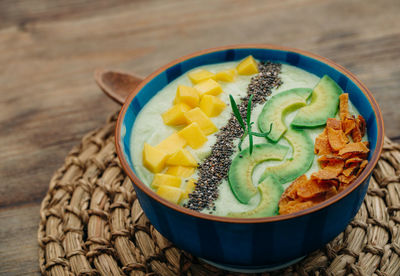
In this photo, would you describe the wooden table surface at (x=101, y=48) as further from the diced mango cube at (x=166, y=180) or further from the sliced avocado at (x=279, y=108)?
the diced mango cube at (x=166, y=180)

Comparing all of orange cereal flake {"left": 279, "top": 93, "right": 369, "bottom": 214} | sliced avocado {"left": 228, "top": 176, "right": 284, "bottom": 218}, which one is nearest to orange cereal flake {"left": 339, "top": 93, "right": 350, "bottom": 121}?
orange cereal flake {"left": 279, "top": 93, "right": 369, "bottom": 214}

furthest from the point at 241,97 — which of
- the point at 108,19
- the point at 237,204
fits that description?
the point at 108,19

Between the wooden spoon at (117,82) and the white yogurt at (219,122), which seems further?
the wooden spoon at (117,82)

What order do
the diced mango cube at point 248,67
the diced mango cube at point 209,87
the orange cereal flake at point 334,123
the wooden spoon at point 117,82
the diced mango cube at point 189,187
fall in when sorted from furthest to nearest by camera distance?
1. the wooden spoon at point 117,82
2. the diced mango cube at point 248,67
3. the diced mango cube at point 209,87
4. the orange cereal flake at point 334,123
5. the diced mango cube at point 189,187

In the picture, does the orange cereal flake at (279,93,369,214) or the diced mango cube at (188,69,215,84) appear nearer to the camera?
the orange cereal flake at (279,93,369,214)

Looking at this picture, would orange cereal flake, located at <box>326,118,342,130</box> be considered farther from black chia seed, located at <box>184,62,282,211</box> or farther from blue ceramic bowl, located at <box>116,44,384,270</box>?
black chia seed, located at <box>184,62,282,211</box>

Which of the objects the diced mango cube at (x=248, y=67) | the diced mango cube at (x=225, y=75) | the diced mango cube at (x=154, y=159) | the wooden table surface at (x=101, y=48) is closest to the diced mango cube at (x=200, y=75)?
the diced mango cube at (x=225, y=75)

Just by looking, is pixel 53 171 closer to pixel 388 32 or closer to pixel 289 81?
pixel 289 81
